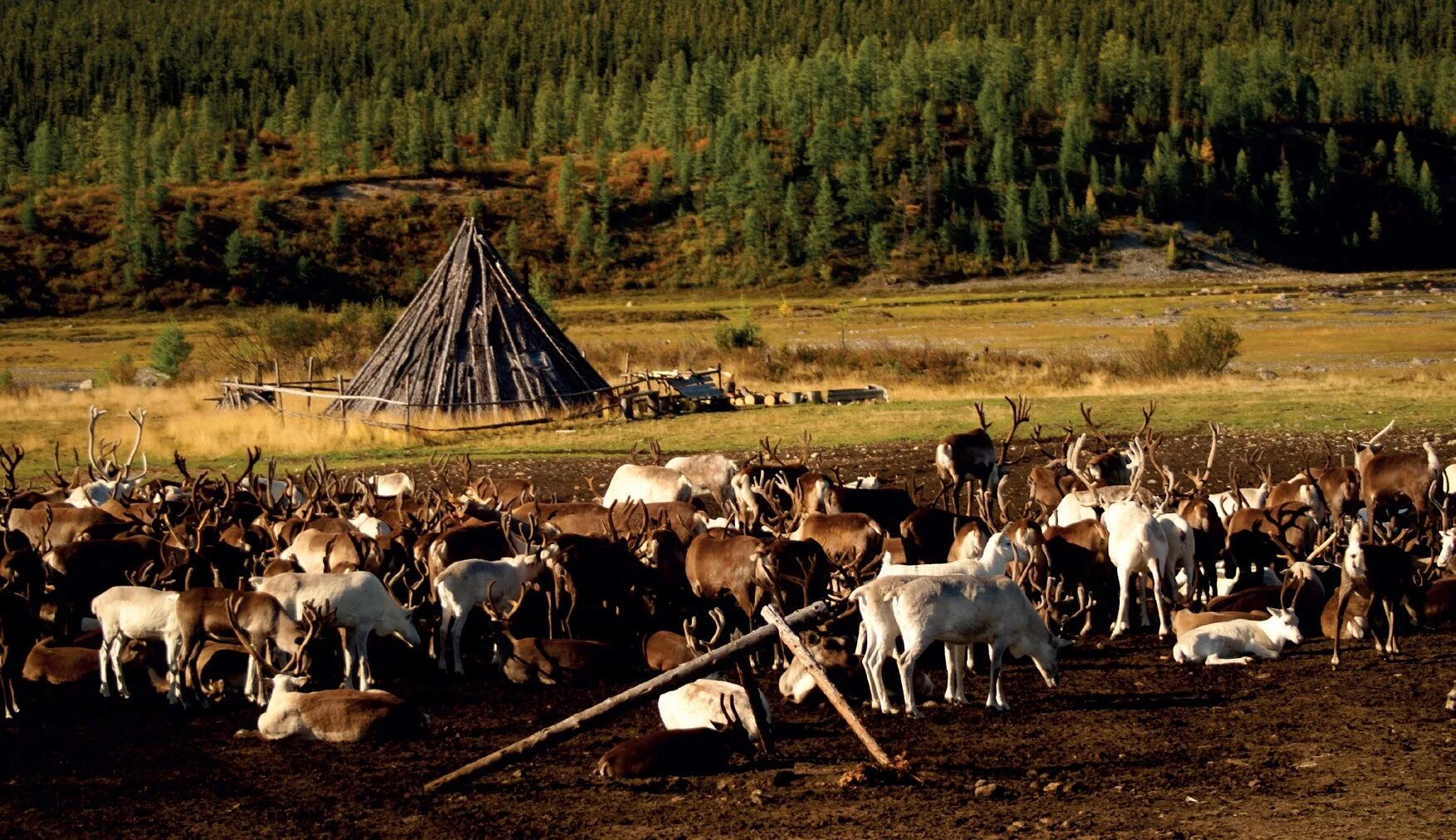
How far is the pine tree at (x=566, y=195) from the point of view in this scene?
116m

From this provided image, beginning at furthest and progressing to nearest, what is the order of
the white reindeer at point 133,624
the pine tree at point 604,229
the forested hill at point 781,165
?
the pine tree at point 604,229 < the forested hill at point 781,165 < the white reindeer at point 133,624

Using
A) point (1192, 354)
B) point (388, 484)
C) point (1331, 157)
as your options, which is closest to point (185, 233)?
point (1192, 354)

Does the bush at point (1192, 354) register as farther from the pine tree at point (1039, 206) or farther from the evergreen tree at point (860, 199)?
the evergreen tree at point (860, 199)

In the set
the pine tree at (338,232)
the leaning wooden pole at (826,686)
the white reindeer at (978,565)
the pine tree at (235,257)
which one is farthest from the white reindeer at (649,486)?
the pine tree at (338,232)

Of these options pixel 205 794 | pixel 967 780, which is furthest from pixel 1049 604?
pixel 205 794

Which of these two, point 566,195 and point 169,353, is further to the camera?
point 566,195

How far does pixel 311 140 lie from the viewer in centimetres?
14762

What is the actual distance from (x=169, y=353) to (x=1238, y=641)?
137 ft

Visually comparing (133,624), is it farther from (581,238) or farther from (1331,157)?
(1331,157)

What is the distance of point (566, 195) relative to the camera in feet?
383

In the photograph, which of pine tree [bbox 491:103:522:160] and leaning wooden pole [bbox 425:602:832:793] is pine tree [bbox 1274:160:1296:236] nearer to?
pine tree [bbox 491:103:522:160]

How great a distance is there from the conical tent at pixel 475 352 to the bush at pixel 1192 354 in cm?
1440

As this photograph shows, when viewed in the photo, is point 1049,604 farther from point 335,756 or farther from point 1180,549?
point 335,756

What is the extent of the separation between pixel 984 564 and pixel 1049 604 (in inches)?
30.3
